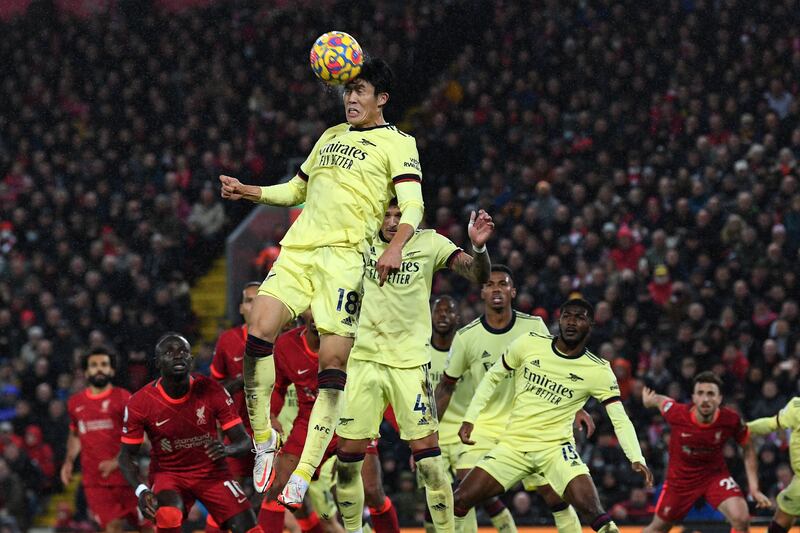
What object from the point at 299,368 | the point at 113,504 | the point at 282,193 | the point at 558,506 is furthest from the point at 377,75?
the point at 113,504

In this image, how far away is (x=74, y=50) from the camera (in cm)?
2725

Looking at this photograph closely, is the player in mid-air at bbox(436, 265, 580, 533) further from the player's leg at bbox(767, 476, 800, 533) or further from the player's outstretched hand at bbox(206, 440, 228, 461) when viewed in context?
the player's leg at bbox(767, 476, 800, 533)

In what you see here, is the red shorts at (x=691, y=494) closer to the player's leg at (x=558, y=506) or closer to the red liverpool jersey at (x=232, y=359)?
the player's leg at (x=558, y=506)

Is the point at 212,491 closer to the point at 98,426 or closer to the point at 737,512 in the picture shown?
the point at 98,426

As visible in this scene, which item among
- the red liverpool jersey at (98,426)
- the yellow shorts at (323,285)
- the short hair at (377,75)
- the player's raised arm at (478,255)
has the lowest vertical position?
the red liverpool jersey at (98,426)

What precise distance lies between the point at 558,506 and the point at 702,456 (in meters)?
2.51

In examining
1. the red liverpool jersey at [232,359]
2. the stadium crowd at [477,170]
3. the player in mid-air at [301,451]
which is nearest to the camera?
the player in mid-air at [301,451]

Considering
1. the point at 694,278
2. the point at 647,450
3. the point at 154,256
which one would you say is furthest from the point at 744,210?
the point at 154,256

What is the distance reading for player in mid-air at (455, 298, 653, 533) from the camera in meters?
10.4

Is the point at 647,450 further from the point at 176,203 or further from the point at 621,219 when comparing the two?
the point at 176,203

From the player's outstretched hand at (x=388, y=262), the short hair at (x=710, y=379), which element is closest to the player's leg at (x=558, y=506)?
the short hair at (x=710, y=379)

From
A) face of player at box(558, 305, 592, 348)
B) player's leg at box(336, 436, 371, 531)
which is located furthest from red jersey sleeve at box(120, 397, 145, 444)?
face of player at box(558, 305, 592, 348)

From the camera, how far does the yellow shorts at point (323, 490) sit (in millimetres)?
11695

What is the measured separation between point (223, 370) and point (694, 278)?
7.64 meters
